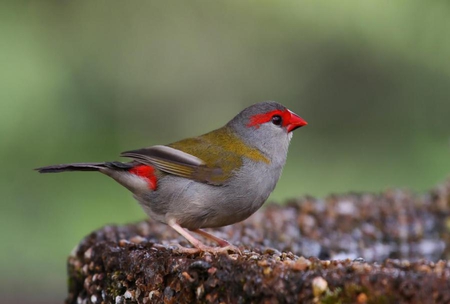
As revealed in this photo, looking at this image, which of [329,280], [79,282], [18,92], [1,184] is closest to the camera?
[329,280]

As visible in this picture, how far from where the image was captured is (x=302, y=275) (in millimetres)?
2406

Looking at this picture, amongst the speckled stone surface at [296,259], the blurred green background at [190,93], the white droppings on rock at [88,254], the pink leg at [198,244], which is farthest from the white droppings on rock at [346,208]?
the blurred green background at [190,93]

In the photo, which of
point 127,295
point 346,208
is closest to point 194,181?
point 127,295

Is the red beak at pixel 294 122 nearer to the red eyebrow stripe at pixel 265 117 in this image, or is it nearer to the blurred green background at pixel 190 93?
the red eyebrow stripe at pixel 265 117

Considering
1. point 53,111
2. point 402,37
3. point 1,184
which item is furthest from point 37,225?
point 402,37

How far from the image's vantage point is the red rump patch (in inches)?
145

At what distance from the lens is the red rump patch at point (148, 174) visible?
145 inches

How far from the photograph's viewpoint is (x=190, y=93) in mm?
7852

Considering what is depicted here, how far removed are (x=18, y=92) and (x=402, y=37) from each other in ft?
12.4

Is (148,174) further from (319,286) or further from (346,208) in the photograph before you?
(346,208)

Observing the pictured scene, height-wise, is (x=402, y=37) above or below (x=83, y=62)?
above

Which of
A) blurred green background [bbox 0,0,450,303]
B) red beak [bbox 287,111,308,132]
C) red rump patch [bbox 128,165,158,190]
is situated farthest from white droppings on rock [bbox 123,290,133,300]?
blurred green background [bbox 0,0,450,303]

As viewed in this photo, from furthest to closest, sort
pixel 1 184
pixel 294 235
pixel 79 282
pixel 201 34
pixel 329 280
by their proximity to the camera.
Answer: pixel 201 34 → pixel 1 184 → pixel 294 235 → pixel 79 282 → pixel 329 280

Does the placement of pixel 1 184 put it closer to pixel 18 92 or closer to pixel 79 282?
pixel 18 92
